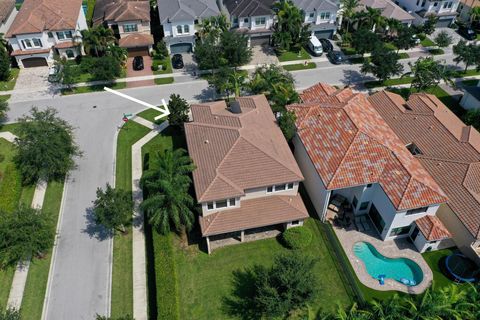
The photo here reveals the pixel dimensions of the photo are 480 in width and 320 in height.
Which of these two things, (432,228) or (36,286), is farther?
(432,228)

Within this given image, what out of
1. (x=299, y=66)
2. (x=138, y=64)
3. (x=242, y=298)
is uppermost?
(x=299, y=66)

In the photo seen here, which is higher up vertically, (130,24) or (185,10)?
(185,10)

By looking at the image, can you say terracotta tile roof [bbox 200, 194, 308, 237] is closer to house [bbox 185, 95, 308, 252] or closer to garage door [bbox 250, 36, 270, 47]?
house [bbox 185, 95, 308, 252]

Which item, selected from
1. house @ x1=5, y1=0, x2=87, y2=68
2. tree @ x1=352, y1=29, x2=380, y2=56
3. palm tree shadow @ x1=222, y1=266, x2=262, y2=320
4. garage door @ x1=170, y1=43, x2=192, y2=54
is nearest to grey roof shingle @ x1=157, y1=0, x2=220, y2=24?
garage door @ x1=170, y1=43, x2=192, y2=54

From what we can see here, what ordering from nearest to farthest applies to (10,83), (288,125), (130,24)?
1. (288,125)
2. (10,83)
3. (130,24)

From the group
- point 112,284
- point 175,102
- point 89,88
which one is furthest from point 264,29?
point 112,284

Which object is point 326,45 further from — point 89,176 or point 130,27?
point 89,176

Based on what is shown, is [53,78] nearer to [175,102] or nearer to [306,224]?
[175,102]

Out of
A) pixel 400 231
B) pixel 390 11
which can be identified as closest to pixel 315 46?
pixel 390 11
